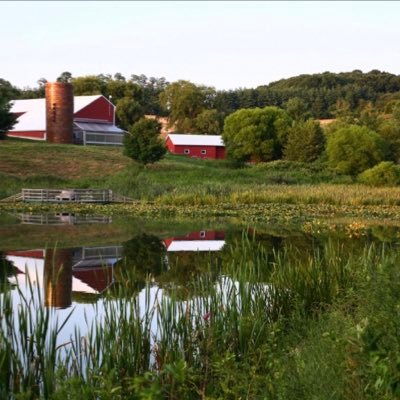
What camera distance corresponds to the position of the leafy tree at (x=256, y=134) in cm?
6103

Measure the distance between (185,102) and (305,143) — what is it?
2672 centimetres

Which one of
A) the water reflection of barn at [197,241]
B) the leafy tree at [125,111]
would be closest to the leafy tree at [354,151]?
the leafy tree at [125,111]

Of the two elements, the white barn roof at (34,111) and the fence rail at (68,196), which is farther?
the white barn roof at (34,111)

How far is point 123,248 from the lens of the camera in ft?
64.0

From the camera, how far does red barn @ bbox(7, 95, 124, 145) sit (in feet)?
197

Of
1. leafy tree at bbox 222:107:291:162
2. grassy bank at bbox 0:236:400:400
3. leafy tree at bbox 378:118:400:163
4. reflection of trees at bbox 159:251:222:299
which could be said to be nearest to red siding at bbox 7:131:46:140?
leafy tree at bbox 222:107:291:162

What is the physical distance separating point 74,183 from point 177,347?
116 feet

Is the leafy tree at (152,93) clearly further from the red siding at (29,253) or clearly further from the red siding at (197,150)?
the red siding at (29,253)

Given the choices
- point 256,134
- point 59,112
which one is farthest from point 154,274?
point 256,134

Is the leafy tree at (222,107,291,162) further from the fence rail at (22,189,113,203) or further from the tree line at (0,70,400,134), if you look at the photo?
the fence rail at (22,189,113,203)

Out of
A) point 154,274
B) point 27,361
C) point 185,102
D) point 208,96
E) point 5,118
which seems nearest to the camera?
point 27,361

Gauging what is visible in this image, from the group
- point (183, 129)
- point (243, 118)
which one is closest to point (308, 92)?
point (183, 129)

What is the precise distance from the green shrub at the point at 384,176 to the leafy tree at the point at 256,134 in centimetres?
1633

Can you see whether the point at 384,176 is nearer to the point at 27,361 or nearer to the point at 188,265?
the point at 188,265
